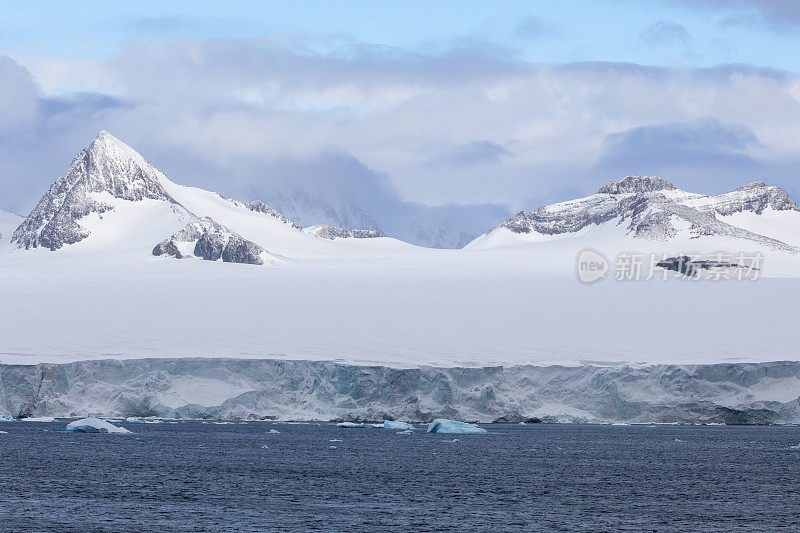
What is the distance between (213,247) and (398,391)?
110891 mm

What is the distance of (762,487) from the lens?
3347cm

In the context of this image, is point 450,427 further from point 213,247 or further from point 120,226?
point 120,226

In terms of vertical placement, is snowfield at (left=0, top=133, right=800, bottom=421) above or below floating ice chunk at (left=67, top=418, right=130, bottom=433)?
above

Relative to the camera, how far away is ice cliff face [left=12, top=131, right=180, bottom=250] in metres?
182

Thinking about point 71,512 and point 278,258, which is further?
point 278,258

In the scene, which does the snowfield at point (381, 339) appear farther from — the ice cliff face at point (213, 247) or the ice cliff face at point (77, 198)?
the ice cliff face at point (77, 198)

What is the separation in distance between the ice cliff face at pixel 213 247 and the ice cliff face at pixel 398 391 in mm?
102885

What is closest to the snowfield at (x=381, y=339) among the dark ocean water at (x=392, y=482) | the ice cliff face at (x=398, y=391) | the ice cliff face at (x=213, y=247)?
the ice cliff face at (x=398, y=391)

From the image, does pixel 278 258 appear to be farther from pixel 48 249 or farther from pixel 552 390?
pixel 552 390

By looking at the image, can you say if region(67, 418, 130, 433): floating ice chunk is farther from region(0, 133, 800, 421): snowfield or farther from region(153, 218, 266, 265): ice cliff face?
region(153, 218, 266, 265): ice cliff face

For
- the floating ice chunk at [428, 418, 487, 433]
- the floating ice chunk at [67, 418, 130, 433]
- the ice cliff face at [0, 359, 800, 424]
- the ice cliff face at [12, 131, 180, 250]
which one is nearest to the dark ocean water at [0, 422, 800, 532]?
the floating ice chunk at [67, 418, 130, 433]

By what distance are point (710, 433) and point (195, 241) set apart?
4687 inches

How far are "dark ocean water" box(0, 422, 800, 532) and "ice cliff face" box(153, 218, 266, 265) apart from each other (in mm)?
106661

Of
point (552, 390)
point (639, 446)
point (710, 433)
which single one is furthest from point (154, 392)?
point (710, 433)
